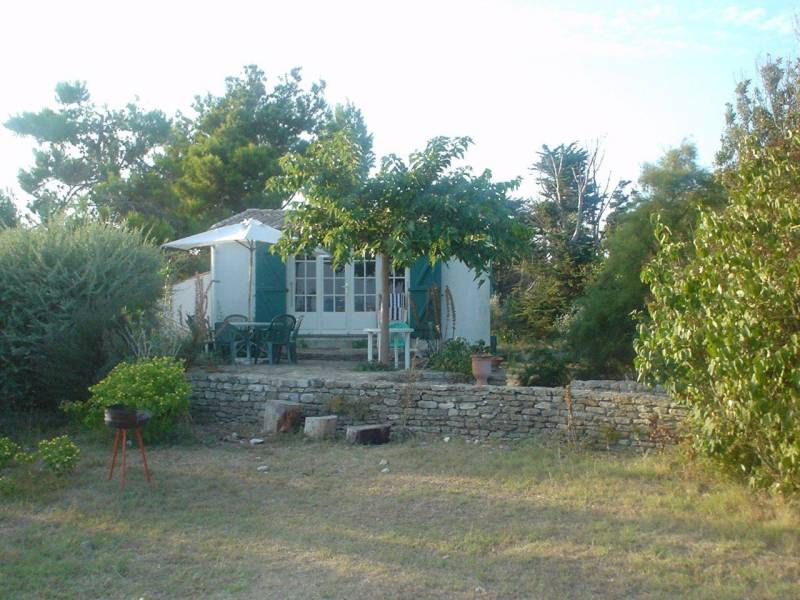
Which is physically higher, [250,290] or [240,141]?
[240,141]

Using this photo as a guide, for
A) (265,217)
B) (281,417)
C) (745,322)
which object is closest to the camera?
(745,322)

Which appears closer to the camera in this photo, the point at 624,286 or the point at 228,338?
the point at 624,286

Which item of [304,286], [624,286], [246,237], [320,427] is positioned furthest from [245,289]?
[624,286]

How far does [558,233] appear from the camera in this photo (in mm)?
17453

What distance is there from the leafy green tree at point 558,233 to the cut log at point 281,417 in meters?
6.71

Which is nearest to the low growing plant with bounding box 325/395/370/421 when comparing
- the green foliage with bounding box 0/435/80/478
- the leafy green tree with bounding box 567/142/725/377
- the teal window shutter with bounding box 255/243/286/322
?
the green foliage with bounding box 0/435/80/478

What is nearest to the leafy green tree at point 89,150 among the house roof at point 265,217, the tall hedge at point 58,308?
the house roof at point 265,217

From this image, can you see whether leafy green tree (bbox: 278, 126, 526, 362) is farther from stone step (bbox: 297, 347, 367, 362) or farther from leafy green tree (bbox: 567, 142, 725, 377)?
stone step (bbox: 297, 347, 367, 362)

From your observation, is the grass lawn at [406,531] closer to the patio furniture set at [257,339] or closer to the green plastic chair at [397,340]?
the green plastic chair at [397,340]

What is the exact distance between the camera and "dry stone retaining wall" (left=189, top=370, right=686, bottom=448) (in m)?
8.09

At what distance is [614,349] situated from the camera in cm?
1082

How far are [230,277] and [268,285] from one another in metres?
0.83

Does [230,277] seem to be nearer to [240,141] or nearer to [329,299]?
[329,299]

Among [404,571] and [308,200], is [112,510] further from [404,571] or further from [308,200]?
[308,200]
